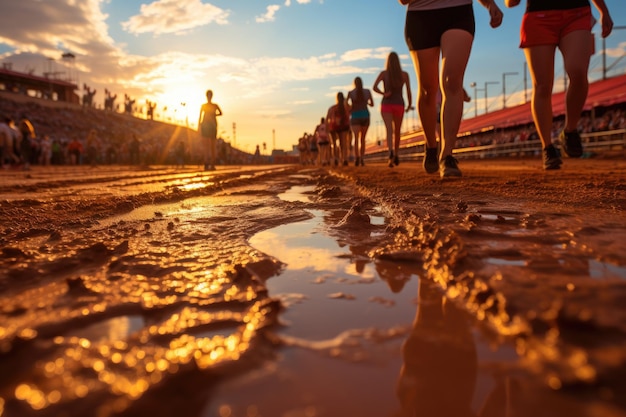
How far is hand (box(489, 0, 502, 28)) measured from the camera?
3766mm

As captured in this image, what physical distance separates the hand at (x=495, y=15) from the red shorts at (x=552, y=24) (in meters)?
0.54

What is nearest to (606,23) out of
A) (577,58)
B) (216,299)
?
(577,58)

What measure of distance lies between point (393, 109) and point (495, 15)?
4483 mm

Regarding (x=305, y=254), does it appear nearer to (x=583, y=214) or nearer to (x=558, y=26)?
(x=583, y=214)

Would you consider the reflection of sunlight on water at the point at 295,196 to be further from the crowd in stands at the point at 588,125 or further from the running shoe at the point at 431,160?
the crowd in stands at the point at 588,125

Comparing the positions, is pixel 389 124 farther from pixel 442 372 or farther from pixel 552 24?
pixel 442 372

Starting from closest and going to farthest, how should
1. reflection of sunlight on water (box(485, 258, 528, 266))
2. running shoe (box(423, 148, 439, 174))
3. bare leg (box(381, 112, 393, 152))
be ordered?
reflection of sunlight on water (box(485, 258, 528, 266)) → running shoe (box(423, 148, 439, 174)) → bare leg (box(381, 112, 393, 152))

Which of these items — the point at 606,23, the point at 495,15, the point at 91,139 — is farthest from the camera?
the point at 91,139

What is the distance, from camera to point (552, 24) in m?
4.03

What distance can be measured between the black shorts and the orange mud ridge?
2.43m

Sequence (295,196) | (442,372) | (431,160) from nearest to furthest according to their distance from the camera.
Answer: (442,372) < (295,196) < (431,160)

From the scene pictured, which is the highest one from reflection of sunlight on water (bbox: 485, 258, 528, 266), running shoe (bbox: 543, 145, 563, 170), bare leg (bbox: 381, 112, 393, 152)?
bare leg (bbox: 381, 112, 393, 152)

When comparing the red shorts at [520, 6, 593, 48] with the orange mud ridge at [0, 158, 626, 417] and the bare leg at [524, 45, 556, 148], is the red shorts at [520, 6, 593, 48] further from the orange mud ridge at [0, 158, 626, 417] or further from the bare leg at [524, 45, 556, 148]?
the orange mud ridge at [0, 158, 626, 417]

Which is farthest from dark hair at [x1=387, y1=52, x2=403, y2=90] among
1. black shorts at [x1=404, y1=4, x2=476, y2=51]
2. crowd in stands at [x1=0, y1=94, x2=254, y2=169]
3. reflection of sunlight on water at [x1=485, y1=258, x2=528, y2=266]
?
crowd in stands at [x1=0, y1=94, x2=254, y2=169]
